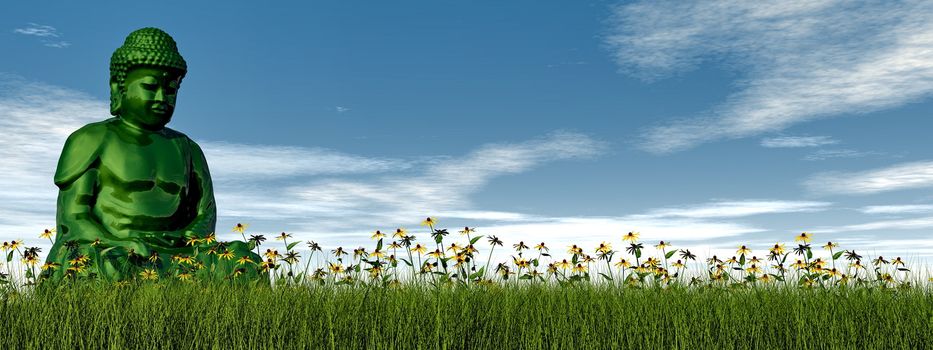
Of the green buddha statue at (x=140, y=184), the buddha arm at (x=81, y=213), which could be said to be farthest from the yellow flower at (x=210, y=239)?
the buddha arm at (x=81, y=213)

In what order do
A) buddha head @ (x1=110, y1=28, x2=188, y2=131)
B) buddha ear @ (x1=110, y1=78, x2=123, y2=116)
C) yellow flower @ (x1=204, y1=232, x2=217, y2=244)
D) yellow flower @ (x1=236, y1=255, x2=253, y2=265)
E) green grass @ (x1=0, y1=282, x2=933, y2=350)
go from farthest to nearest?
buddha ear @ (x1=110, y1=78, x2=123, y2=116) < buddha head @ (x1=110, y1=28, x2=188, y2=131) < yellow flower @ (x1=204, y1=232, x2=217, y2=244) < yellow flower @ (x1=236, y1=255, x2=253, y2=265) < green grass @ (x1=0, y1=282, x2=933, y2=350)

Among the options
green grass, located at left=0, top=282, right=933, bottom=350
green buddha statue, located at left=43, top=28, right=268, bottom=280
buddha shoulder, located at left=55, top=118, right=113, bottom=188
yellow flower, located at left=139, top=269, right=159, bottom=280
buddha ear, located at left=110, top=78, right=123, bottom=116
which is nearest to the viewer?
green grass, located at left=0, top=282, right=933, bottom=350

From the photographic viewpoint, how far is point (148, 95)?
28.0ft

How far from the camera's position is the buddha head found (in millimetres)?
8484

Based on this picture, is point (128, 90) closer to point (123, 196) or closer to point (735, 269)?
point (123, 196)

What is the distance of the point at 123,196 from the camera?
27.6 feet

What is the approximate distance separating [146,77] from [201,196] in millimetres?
1315

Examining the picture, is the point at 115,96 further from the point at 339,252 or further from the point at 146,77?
the point at 339,252

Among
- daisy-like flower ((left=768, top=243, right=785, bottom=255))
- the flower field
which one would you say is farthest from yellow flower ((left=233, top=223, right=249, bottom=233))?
daisy-like flower ((left=768, top=243, right=785, bottom=255))

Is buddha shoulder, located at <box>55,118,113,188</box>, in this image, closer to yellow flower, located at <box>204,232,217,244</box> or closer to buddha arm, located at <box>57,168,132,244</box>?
buddha arm, located at <box>57,168,132,244</box>

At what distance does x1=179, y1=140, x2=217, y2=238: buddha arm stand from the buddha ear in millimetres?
791

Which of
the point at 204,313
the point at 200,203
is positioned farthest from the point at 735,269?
the point at 200,203

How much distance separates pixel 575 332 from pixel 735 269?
94.2 inches

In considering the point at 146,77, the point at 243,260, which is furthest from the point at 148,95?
the point at 243,260
